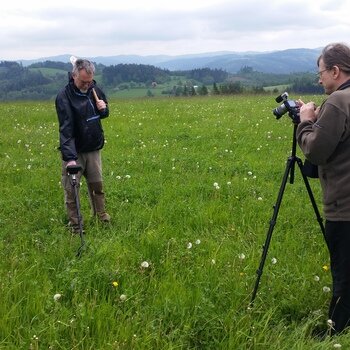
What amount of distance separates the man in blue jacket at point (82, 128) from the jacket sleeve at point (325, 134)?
328cm

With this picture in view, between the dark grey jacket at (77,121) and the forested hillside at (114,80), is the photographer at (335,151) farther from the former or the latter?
the forested hillside at (114,80)

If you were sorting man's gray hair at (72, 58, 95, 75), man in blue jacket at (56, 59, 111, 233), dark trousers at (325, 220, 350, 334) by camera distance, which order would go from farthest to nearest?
man in blue jacket at (56, 59, 111, 233)
man's gray hair at (72, 58, 95, 75)
dark trousers at (325, 220, 350, 334)

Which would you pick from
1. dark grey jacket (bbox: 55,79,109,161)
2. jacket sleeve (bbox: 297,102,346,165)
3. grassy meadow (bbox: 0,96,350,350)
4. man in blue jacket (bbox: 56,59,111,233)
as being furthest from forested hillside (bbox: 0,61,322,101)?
jacket sleeve (bbox: 297,102,346,165)

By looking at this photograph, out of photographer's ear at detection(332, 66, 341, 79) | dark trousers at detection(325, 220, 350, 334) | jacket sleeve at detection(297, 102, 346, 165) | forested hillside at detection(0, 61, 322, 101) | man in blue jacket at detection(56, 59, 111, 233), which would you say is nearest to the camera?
jacket sleeve at detection(297, 102, 346, 165)

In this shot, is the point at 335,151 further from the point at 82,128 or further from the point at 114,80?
the point at 114,80

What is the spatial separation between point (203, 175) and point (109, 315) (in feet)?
18.7

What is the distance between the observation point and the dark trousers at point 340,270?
395 centimetres

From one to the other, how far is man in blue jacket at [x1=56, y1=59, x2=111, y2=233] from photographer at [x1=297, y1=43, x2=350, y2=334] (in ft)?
10.6

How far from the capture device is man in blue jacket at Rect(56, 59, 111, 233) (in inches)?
234

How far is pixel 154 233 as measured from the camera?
593cm

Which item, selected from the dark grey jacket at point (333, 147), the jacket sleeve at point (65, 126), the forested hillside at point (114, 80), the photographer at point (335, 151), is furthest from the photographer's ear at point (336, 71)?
the forested hillside at point (114, 80)

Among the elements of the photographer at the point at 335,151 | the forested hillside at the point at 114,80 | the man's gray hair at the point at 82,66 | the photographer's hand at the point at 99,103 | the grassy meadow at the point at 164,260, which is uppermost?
the forested hillside at the point at 114,80

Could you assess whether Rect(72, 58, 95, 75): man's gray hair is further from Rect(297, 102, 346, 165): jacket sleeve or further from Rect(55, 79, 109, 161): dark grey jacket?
Rect(297, 102, 346, 165): jacket sleeve

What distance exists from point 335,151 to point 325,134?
11.6 inches
